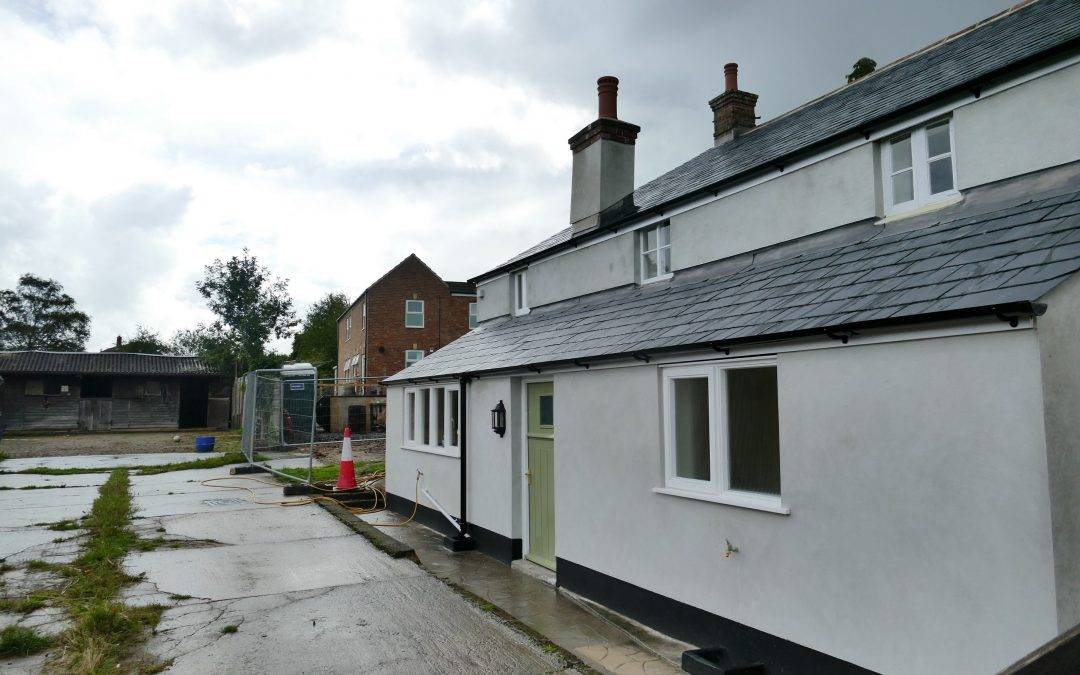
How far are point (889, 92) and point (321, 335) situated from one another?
69879mm

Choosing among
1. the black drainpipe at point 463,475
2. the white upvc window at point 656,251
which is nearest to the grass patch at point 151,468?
Result: the black drainpipe at point 463,475

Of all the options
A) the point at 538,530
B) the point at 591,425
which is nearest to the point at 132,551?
the point at 538,530

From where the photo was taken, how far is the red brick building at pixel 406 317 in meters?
39.1

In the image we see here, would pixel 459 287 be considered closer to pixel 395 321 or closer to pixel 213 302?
pixel 395 321

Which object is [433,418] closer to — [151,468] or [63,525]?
[63,525]

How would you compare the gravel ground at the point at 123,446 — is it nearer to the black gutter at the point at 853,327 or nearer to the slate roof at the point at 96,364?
the slate roof at the point at 96,364

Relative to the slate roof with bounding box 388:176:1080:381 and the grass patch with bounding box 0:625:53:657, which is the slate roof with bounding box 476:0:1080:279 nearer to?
the slate roof with bounding box 388:176:1080:381

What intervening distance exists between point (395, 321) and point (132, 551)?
3065 cm

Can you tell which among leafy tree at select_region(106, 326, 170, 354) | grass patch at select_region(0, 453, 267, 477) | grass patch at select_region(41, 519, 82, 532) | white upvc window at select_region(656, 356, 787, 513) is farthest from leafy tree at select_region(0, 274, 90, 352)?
white upvc window at select_region(656, 356, 787, 513)

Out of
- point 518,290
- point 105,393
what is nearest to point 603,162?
point 518,290

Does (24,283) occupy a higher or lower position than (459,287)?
higher

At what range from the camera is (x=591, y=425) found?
8242mm

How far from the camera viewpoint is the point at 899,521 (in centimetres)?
472

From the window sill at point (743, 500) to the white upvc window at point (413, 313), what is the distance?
34701 mm
